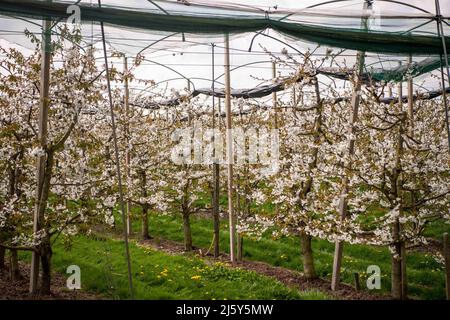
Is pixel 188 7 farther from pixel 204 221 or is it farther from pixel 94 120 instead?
pixel 204 221

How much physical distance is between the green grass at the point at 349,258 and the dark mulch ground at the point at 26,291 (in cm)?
546

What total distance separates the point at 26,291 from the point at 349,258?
314 inches

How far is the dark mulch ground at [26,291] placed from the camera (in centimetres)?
716

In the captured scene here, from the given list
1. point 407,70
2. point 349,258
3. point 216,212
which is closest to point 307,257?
point 349,258

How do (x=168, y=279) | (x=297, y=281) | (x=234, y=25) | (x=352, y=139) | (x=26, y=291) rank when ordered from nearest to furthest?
(x=234, y=25), (x=26, y=291), (x=352, y=139), (x=168, y=279), (x=297, y=281)

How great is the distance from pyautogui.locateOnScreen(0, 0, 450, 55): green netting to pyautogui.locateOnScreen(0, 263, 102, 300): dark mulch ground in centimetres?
470

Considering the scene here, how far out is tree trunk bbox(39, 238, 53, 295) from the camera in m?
6.84

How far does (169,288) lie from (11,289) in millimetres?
2949

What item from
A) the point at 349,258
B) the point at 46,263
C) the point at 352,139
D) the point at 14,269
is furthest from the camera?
the point at 349,258

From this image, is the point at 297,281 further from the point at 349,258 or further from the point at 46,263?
the point at 46,263

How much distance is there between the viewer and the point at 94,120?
935 centimetres

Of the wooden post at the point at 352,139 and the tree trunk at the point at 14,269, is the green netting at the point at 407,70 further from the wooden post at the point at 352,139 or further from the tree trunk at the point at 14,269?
the tree trunk at the point at 14,269

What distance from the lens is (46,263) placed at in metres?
6.97

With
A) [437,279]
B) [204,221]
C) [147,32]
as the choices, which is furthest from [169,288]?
[204,221]
